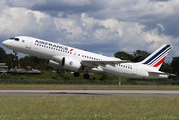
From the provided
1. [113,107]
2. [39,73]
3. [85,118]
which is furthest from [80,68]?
[39,73]

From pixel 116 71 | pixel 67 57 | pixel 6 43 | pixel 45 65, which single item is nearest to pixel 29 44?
pixel 6 43

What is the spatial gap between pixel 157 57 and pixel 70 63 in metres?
23.5

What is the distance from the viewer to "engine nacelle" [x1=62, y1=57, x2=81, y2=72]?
4112 cm

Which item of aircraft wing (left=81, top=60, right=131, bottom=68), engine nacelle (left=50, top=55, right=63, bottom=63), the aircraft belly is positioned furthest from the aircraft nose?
the aircraft belly

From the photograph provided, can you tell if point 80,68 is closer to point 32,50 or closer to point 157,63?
point 32,50

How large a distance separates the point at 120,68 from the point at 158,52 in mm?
13089

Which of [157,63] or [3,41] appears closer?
[3,41]

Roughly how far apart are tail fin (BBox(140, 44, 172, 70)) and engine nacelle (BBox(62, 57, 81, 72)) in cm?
1805

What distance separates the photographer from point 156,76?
171 ft

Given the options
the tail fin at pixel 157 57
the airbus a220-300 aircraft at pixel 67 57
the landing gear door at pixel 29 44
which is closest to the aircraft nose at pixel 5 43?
the airbus a220-300 aircraft at pixel 67 57

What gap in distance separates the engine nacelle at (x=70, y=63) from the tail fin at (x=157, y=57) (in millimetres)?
18055

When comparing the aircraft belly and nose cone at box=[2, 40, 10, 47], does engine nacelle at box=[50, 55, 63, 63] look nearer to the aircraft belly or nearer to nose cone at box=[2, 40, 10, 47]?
nose cone at box=[2, 40, 10, 47]

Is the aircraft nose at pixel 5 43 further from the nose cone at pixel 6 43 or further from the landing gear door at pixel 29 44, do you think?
the landing gear door at pixel 29 44

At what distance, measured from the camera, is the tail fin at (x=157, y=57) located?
5397 cm
